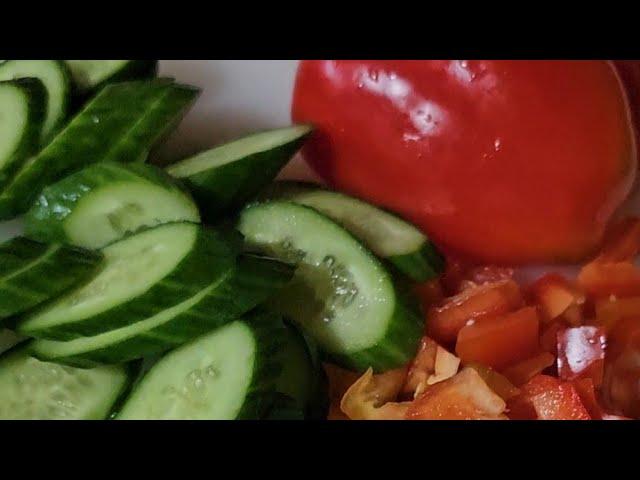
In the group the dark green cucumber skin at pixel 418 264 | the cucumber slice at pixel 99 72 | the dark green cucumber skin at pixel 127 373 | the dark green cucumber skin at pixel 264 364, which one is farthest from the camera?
the cucumber slice at pixel 99 72

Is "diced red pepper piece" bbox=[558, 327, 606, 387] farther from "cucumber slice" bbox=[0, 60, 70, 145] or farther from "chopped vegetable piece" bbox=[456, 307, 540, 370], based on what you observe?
"cucumber slice" bbox=[0, 60, 70, 145]

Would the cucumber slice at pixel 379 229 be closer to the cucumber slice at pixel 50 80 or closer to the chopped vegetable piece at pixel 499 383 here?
the chopped vegetable piece at pixel 499 383

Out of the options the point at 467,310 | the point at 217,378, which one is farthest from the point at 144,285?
the point at 467,310

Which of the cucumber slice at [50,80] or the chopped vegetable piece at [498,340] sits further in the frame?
the cucumber slice at [50,80]

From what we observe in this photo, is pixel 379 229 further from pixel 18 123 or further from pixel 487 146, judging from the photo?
pixel 18 123

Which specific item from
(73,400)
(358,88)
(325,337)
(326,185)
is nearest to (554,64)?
(358,88)

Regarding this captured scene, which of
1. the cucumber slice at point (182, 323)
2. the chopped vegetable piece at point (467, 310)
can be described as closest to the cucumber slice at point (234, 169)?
the cucumber slice at point (182, 323)
